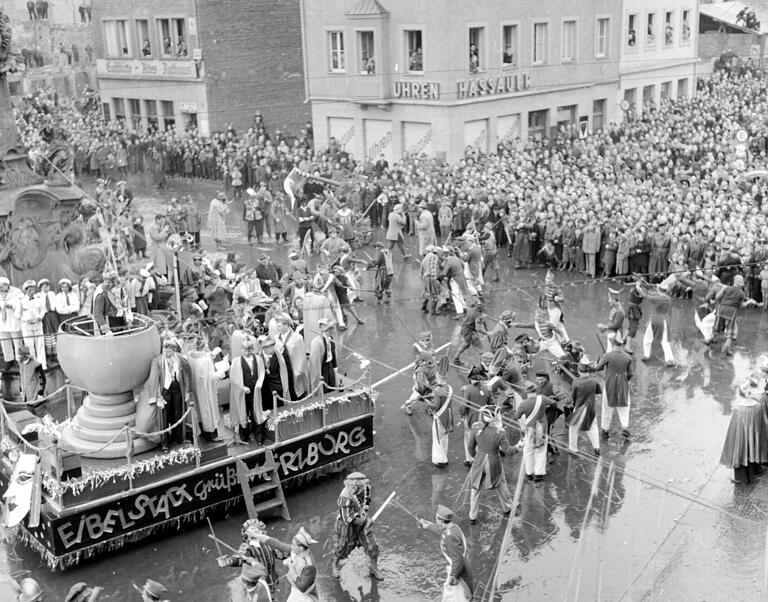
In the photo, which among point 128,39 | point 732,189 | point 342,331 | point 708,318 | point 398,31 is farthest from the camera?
point 128,39

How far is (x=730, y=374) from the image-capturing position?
1933 cm

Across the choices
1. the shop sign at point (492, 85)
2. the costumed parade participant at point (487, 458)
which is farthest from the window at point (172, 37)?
the costumed parade participant at point (487, 458)

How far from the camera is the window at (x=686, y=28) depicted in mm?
49219

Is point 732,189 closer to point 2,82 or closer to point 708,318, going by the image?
point 708,318

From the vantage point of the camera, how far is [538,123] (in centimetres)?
4034

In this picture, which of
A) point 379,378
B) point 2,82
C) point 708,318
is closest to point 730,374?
point 708,318

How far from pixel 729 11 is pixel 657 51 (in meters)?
19.5

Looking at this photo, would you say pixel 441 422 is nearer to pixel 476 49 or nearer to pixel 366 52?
pixel 476 49

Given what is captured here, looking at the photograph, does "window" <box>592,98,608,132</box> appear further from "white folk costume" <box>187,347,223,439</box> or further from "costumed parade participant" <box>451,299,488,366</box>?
"white folk costume" <box>187,347,223,439</box>

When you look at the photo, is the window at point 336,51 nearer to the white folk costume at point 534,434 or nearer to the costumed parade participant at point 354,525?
the white folk costume at point 534,434

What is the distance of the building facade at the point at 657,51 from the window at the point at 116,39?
21.7 meters

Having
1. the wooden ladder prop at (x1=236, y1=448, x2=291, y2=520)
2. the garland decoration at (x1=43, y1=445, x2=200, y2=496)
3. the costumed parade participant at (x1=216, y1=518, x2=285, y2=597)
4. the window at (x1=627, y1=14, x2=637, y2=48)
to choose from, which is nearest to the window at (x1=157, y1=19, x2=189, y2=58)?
the window at (x1=627, y1=14, x2=637, y2=48)

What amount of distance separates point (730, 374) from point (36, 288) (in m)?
12.5

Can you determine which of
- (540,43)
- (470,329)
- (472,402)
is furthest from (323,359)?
(540,43)
